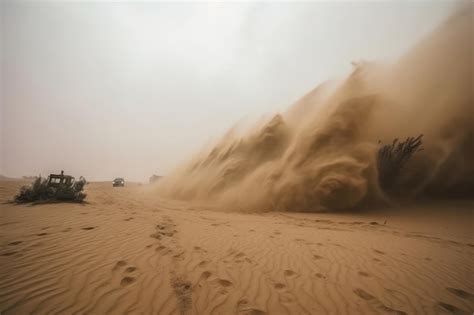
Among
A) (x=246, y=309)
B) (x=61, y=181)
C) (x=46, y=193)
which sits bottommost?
(x=246, y=309)

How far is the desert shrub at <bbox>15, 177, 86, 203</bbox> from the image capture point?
7.78 metres

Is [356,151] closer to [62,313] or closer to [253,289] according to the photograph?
[253,289]

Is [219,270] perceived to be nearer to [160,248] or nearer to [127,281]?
[127,281]

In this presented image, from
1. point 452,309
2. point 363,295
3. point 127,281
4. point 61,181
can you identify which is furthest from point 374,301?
point 61,181

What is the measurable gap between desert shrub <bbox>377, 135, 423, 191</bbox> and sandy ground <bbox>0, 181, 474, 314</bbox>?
14.7 ft

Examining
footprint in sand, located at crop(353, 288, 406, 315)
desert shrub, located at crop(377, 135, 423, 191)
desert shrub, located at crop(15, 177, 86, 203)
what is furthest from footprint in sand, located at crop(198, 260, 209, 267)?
desert shrub, located at crop(377, 135, 423, 191)

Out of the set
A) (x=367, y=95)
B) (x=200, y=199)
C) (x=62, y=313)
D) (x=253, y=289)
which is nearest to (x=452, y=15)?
(x=367, y=95)

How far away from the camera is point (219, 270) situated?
313 cm

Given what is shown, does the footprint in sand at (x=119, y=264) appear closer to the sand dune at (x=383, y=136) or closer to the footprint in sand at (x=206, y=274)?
the footprint in sand at (x=206, y=274)

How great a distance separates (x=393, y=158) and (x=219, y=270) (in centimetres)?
1032

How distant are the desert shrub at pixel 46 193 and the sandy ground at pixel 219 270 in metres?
3.09

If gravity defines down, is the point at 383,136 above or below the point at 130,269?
above

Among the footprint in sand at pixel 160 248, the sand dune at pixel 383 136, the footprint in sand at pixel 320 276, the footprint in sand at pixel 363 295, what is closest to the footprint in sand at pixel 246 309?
the footprint in sand at pixel 320 276

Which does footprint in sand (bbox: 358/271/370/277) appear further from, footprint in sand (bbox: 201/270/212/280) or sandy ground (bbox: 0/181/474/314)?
footprint in sand (bbox: 201/270/212/280)
